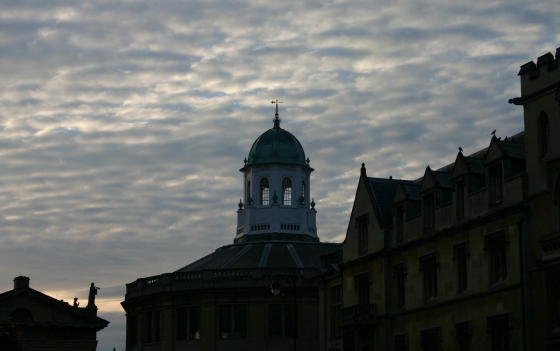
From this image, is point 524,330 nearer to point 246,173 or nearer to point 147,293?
point 147,293

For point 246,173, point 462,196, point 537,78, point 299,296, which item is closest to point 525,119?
point 537,78

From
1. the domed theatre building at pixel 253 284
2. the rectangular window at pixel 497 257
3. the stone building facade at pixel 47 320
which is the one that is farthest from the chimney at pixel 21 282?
the rectangular window at pixel 497 257

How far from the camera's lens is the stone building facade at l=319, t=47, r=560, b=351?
52875 mm

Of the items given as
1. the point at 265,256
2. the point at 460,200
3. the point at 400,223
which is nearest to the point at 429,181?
the point at 460,200

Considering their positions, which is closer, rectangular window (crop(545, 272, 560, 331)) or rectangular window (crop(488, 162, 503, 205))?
rectangular window (crop(545, 272, 560, 331))

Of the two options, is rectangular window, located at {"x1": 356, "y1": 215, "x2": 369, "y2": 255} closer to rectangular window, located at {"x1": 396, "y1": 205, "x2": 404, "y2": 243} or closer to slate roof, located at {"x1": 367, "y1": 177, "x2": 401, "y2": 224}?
slate roof, located at {"x1": 367, "y1": 177, "x2": 401, "y2": 224}

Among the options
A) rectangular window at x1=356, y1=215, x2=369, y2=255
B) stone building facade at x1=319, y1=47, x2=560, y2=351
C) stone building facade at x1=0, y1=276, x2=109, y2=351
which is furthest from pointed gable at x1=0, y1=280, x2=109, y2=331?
rectangular window at x1=356, y1=215, x2=369, y2=255

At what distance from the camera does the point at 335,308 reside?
251 ft

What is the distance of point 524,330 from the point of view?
5325 centimetres

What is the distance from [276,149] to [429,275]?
6521cm

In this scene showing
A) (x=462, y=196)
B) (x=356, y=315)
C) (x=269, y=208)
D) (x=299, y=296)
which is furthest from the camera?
(x=269, y=208)

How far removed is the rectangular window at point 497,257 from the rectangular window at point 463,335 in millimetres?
3140

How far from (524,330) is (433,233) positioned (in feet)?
32.1

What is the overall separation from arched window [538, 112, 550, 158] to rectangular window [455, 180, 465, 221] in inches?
265
